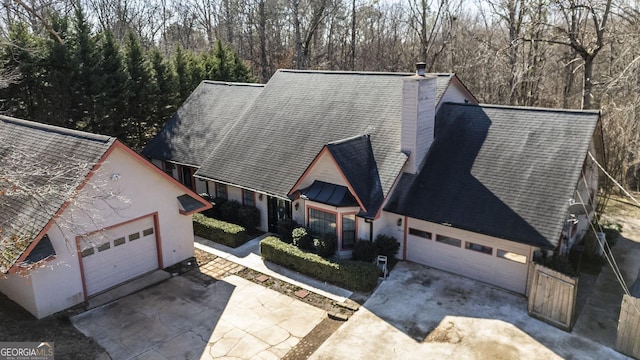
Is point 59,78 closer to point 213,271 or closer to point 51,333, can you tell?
point 213,271

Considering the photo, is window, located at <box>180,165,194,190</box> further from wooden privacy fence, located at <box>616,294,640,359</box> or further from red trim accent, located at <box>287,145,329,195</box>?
wooden privacy fence, located at <box>616,294,640,359</box>

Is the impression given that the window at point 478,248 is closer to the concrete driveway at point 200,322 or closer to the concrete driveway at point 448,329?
the concrete driveway at point 448,329

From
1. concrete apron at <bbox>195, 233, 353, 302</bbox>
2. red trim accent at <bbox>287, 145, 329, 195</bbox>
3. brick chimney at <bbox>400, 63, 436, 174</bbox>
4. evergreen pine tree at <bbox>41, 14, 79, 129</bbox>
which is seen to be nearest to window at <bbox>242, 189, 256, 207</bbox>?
concrete apron at <bbox>195, 233, 353, 302</bbox>

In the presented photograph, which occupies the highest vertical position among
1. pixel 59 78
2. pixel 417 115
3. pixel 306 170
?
pixel 59 78

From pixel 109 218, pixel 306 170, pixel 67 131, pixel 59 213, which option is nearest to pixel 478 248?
pixel 306 170

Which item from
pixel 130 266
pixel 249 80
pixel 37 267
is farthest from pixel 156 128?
pixel 37 267

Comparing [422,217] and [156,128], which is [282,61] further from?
[422,217]

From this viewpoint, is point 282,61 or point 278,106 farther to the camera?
point 282,61
